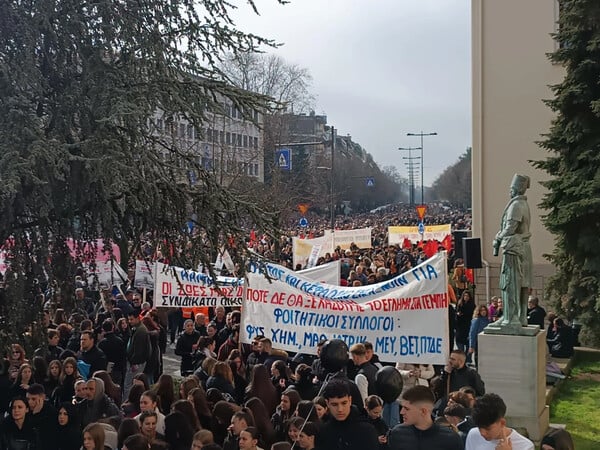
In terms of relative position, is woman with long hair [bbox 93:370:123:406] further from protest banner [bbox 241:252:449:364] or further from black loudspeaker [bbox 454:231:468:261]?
black loudspeaker [bbox 454:231:468:261]

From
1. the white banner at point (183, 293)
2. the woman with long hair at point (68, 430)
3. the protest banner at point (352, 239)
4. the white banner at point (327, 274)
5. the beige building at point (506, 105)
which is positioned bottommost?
the woman with long hair at point (68, 430)

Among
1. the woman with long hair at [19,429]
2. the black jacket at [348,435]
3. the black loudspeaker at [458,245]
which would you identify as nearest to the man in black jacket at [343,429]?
the black jacket at [348,435]

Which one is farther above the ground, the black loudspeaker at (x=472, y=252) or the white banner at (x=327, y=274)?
the black loudspeaker at (x=472, y=252)

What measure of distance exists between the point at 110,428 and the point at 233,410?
1080 mm

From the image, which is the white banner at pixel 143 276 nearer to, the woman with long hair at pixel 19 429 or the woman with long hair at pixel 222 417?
the woman with long hair at pixel 19 429

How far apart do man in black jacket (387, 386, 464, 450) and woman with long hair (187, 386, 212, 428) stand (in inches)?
110

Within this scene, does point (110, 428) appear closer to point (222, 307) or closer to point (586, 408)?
point (222, 307)

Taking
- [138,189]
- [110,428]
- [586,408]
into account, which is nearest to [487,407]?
[110,428]

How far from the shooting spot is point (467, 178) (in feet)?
402

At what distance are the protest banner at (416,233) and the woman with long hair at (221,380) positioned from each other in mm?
20381

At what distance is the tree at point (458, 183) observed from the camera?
403 ft

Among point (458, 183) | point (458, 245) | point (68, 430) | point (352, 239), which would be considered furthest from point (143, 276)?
point (458, 183)

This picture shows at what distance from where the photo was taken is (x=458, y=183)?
440ft

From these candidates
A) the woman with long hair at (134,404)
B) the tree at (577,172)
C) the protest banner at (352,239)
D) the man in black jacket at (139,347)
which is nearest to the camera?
the woman with long hair at (134,404)
